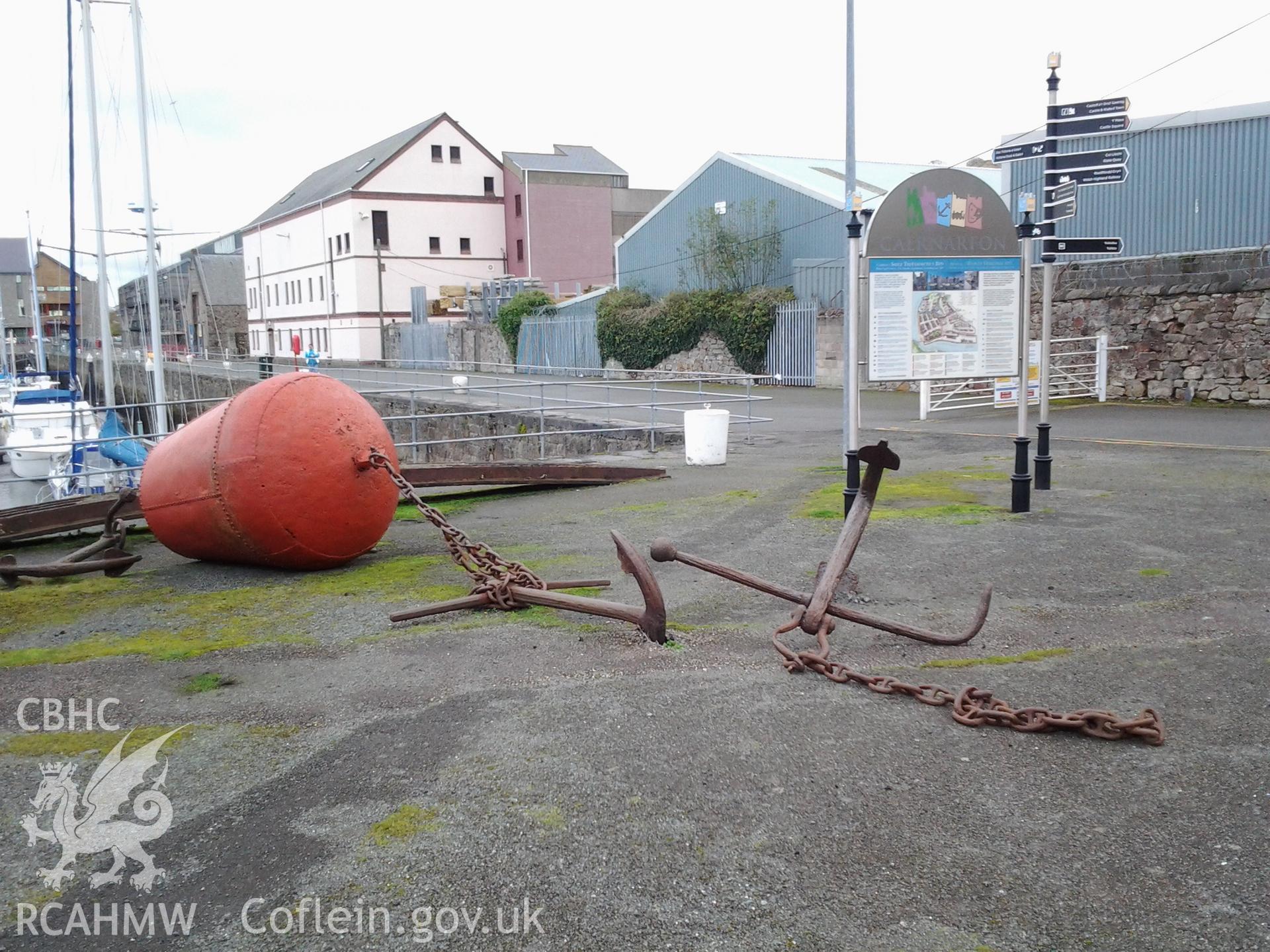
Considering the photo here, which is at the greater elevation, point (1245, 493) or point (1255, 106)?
point (1255, 106)

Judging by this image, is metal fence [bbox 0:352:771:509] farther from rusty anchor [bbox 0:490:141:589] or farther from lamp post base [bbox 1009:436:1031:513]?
lamp post base [bbox 1009:436:1031:513]

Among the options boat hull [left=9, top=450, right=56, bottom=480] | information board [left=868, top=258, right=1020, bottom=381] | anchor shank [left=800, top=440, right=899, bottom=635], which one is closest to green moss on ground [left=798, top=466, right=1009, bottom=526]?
information board [left=868, top=258, right=1020, bottom=381]

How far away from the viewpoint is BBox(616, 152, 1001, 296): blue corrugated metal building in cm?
3394

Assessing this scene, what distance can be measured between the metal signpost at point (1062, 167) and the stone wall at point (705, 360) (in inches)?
889

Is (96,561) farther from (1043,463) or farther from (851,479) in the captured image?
(1043,463)

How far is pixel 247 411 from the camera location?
25.1 ft

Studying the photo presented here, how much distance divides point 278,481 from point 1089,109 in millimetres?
8363

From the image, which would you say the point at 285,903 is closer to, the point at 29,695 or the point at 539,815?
the point at 539,815

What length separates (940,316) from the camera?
965cm

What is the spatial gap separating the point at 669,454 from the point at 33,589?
A: 9.78m

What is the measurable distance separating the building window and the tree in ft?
94.5

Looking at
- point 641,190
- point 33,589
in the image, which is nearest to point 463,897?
point 33,589

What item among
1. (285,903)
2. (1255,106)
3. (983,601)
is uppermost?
(1255,106)

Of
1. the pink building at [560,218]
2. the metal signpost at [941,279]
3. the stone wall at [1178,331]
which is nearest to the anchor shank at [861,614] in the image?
the metal signpost at [941,279]
